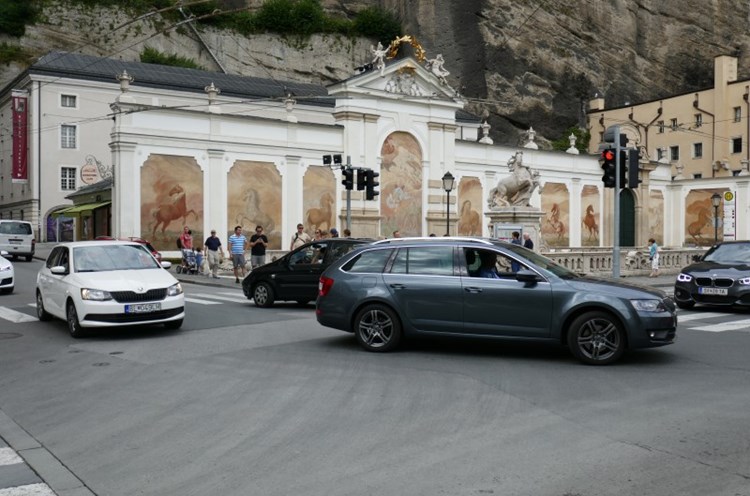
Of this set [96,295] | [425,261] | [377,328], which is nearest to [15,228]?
[96,295]

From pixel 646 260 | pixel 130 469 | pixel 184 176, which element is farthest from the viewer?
pixel 184 176

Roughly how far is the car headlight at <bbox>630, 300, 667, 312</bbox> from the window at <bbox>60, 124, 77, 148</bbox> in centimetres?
5053

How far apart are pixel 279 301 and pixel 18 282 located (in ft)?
34.3

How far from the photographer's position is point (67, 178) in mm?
53188

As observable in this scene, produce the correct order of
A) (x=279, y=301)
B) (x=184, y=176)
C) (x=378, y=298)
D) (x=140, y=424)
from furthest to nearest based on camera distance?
(x=184, y=176)
(x=279, y=301)
(x=378, y=298)
(x=140, y=424)

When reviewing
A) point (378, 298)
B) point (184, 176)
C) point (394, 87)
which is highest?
point (394, 87)

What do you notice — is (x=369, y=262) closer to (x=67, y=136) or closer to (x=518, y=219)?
(x=518, y=219)

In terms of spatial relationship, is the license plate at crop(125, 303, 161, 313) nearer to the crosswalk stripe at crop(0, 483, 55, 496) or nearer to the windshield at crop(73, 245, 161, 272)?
the windshield at crop(73, 245, 161, 272)

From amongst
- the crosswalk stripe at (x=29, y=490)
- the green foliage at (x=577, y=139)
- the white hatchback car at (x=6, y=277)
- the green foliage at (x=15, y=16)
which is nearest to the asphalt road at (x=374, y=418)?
the crosswalk stripe at (x=29, y=490)

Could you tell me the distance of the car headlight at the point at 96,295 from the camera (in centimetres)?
1152

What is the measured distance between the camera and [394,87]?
127 ft

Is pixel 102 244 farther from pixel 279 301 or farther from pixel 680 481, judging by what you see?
pixel 680 481

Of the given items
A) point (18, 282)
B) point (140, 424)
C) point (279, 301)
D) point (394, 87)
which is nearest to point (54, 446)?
point (140, 424)

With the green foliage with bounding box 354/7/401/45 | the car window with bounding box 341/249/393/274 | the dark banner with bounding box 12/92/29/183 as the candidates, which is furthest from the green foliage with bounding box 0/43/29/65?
the car window with bounding box 341/249/393/274
